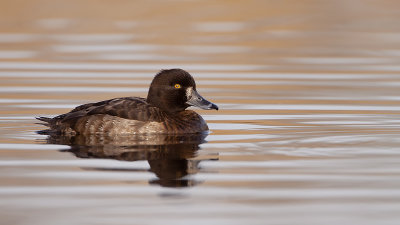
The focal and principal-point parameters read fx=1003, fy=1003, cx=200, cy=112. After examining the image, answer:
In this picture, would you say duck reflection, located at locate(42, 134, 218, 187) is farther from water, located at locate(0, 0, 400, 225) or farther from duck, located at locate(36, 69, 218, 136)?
duck, located at locate(36, 69, 218, 136)

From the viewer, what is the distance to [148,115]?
11.0 metres

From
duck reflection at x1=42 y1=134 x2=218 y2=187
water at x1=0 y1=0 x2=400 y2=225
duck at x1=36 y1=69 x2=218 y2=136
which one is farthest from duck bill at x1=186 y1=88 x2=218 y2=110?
duck reflection at x1=42 y1=134 x2=218 y2=187

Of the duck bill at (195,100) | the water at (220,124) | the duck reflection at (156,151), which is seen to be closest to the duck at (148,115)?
the duck bill at (195,100)

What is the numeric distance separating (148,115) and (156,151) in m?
1.31

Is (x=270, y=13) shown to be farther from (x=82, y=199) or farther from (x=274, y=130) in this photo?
(x=82, y=199)

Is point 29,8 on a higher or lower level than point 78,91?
higher

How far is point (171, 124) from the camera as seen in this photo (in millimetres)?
11039

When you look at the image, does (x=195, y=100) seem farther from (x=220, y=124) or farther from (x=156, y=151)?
(x=156, y=151)

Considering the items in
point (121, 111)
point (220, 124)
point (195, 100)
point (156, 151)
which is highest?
point (195, 100)

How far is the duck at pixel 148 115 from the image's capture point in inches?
430

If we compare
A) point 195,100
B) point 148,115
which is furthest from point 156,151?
point 195,100

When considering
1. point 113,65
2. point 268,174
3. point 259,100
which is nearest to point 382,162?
point 268,174

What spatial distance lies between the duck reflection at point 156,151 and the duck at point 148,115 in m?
0.14

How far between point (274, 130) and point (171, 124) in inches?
44.7
